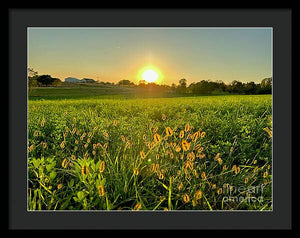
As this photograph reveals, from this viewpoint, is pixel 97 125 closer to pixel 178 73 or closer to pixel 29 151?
pixel 29 151

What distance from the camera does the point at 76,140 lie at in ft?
5.74

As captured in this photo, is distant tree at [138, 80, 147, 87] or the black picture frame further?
distant tree at [138, 80, 147, 87]

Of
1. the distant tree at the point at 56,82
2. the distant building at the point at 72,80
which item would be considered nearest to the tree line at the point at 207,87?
the distant building at the point at 72,80

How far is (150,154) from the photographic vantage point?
5.45 ft

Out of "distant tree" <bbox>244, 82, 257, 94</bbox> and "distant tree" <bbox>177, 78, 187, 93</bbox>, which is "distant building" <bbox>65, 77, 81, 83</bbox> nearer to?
"distant tree" <bbox>177, 78, 187, 93</bbox>

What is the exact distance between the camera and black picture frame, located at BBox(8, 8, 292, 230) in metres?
1.51

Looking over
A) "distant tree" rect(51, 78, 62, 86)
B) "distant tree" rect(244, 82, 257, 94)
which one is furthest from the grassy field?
"distant tree" rect(51, 78, 62, 86)

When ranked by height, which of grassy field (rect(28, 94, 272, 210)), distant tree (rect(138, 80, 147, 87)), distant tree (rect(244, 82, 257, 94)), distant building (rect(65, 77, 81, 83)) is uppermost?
distant building (rect(65, 77, 81, 83))

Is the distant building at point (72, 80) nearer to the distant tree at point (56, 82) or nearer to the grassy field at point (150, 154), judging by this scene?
the distant tree at point (56, 82)

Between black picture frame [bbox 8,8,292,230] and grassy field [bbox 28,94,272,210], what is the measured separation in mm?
58
